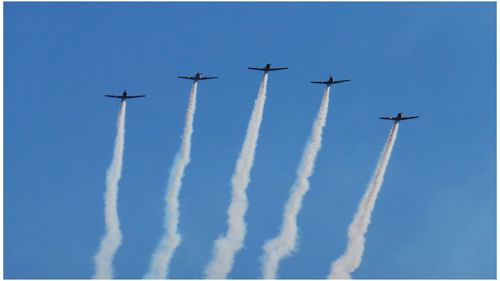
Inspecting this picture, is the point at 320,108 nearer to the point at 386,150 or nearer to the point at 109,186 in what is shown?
the point at 386,150

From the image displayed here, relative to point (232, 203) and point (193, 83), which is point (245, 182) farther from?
point (193, 83)

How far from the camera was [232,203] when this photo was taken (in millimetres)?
145375

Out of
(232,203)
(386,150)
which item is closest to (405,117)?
(386,150)

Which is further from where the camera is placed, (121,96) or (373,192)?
(121,96)

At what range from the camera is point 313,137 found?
490 ft

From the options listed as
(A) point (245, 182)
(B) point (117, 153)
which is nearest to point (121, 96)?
(B) point (117, 153)

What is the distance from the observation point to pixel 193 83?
505 feet

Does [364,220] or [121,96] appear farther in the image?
[121,96]

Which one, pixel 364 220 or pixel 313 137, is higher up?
pixel 313 137

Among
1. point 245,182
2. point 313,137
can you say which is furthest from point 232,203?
point 313,137

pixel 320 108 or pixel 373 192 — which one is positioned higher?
pixel 320 108

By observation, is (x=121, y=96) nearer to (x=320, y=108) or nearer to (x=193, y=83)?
(x=193, y=83)

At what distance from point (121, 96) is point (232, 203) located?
20722 millimetres

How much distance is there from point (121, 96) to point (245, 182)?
65.4 feet
